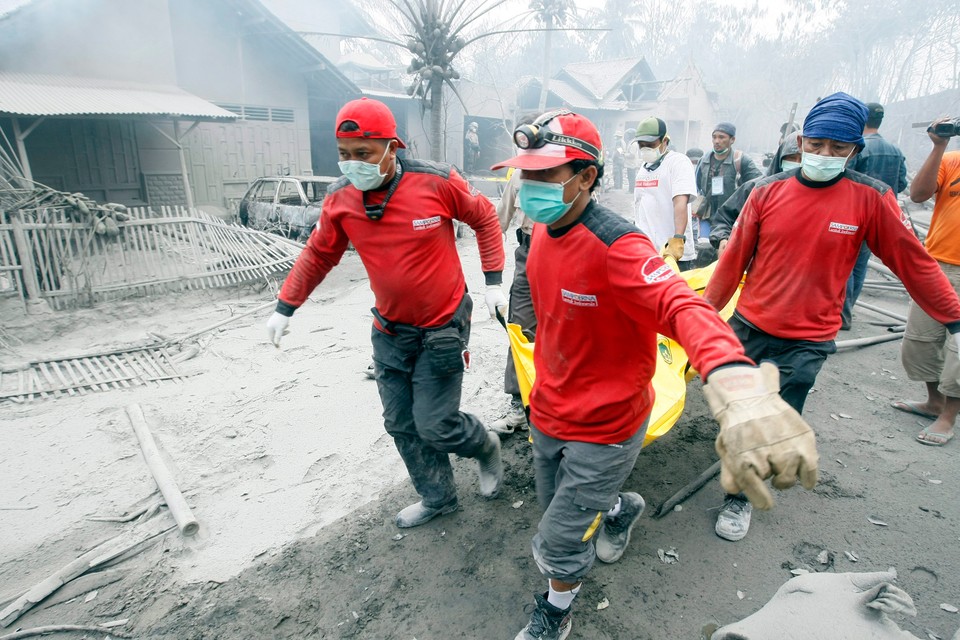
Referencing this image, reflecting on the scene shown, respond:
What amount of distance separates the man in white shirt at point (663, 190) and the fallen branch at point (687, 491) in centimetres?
188

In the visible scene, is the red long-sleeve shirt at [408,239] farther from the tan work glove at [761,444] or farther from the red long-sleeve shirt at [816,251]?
the tan work glove at [761,444]

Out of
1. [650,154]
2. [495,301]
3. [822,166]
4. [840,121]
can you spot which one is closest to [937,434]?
[822,166]

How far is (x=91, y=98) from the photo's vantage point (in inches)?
430

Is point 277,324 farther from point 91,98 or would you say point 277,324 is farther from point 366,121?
point 91,98

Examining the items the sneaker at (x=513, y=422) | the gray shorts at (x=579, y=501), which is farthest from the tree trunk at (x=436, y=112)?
the gray shorts at (x=579, y=501)

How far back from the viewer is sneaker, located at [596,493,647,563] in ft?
9.39

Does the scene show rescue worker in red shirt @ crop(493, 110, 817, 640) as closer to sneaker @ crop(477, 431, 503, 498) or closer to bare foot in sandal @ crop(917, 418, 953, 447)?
sneaker @ crop(477, 431, 503, 498)

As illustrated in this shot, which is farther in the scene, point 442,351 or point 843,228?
point 442,351

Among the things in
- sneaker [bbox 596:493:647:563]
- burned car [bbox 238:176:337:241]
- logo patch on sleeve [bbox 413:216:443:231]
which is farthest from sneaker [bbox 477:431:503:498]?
burned car [bbox 238:176:337:241]

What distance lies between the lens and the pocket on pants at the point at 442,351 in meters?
2.86

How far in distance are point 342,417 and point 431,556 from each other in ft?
5.70

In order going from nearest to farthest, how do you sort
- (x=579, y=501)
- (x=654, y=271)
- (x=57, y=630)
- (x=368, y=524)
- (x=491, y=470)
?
(x=654, y=271), (x=579, y=501), (x=57, y=630), (x=368, y=524), (x=491, y=470)

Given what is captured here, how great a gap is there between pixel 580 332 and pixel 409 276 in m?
1.11

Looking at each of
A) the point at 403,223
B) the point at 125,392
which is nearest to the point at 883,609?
the point at 403,223
